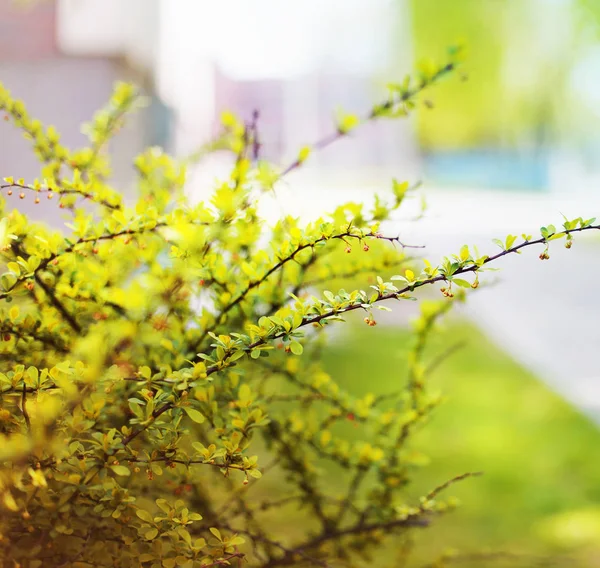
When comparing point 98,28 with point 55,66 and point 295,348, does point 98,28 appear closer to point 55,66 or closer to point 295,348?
point 55,66

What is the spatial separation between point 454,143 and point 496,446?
27889mm

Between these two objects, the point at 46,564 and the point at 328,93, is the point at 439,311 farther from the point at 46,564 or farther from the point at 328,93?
the point at 328,93

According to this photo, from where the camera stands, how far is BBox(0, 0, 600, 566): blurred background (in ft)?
11.9

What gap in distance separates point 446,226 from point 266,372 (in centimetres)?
1537

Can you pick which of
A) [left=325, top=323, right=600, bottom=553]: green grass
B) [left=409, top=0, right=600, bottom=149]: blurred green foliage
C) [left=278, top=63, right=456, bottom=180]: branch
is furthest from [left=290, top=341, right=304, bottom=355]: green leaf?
[left=409, top=0, right=600, bottom=149]: blurred green foliage

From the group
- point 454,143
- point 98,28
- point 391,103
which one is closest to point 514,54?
point 454,143

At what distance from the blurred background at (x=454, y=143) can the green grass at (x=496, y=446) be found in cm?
2

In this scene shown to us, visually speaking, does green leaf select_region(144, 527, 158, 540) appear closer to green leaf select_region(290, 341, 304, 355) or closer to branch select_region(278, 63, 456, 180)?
green leaf select_region(290, 341, 304, 355)

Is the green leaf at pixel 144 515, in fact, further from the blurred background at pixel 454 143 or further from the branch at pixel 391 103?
the branch at pixel 391 103

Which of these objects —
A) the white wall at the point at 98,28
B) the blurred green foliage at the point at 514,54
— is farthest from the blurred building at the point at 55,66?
the blurred green foliage at the point at 514,54

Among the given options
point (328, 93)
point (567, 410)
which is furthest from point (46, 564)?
point (328, 93)

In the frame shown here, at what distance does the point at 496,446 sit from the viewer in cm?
390

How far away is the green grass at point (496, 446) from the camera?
2941 millimetres

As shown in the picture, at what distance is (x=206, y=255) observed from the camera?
1.48 metres
